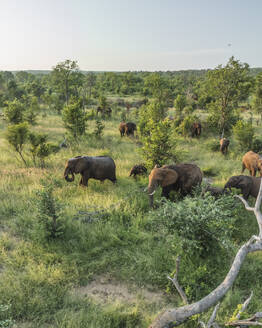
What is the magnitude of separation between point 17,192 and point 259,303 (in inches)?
322

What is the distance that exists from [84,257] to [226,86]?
1631 centimetres

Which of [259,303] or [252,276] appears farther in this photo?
[252,276]

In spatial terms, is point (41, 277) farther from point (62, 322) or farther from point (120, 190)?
point (120, 190)

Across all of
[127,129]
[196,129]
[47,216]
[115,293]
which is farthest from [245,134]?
[115,293]

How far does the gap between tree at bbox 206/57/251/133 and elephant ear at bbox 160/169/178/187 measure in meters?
12.6

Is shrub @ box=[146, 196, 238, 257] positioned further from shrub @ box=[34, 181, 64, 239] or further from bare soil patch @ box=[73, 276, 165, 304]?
shrub @ box=[34, 181, 64, 239]

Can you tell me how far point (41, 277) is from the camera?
4.79 meters

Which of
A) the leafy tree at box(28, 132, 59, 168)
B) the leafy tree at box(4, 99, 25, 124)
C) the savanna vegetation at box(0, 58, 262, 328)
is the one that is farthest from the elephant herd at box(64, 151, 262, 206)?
the leafy tree at box(4, 99, 25, 124)

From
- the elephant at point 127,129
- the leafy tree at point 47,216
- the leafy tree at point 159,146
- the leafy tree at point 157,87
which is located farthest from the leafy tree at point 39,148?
the leafy tree at point 157,87

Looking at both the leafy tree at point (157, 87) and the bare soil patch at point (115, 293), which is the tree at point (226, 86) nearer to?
the leafy tree at point (157, 87)

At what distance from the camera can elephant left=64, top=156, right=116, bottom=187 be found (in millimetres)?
9016

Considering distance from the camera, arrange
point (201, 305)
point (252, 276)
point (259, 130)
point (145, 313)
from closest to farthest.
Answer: point (201, 305) < point (145, 313) < point (252, 276) < point (259, 130)

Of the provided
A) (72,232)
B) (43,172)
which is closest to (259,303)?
(72,232)

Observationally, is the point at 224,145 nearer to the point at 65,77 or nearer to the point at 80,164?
the point at 80,164
